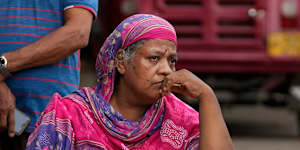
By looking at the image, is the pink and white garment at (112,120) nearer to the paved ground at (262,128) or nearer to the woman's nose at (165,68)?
the woman's nose at (165,68)

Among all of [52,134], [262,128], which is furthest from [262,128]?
[52,134]

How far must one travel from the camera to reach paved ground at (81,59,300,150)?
757cm

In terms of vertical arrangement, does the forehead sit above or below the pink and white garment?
above

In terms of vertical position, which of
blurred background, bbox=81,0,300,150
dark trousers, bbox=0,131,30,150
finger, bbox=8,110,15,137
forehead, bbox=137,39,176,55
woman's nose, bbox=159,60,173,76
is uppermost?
forehead, bbox=137,39,176,55

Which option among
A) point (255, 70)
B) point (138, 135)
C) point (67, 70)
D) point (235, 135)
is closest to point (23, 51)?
point (67, 70)

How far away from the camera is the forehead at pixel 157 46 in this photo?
315 centimetres

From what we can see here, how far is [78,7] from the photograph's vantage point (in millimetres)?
3562

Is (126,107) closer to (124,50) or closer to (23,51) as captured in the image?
(124,50)

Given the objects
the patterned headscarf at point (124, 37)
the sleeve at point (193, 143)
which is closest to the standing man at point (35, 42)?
the patterned headscarf at point (124, 37)

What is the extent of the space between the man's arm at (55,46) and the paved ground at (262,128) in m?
3.95

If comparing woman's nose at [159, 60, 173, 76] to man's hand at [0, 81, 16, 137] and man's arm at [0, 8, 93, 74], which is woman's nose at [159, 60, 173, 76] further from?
man's hand at [0, 81, 16, 137]

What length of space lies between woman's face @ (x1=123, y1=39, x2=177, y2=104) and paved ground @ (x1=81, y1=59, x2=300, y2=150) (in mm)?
4145

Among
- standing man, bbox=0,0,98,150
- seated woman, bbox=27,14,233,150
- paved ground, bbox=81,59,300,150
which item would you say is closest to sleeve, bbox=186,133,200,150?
seated woman, bbox=27,14,233,150

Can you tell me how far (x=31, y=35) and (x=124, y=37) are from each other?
1.94 ft
